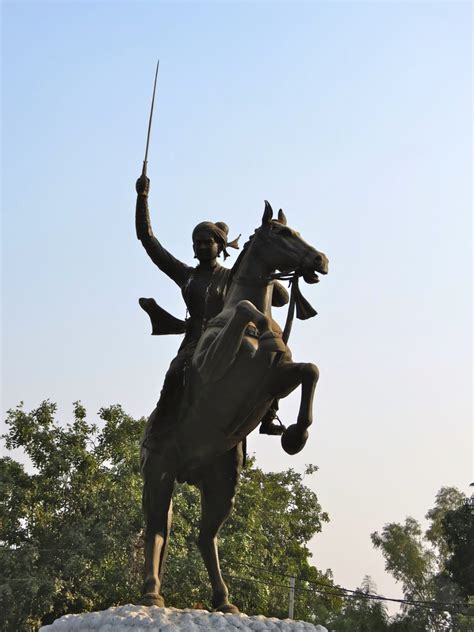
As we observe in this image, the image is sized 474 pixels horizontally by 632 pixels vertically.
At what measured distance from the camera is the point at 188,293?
8.20 meters

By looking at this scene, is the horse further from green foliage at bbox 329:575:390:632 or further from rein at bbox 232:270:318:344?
green foliage at bbox 329:575:390:632

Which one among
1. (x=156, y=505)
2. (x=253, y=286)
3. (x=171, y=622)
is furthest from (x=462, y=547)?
(x=171, y=622)

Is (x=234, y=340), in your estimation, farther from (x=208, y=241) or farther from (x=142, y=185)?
(x=142, y=185)

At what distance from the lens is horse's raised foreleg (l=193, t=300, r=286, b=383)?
6.82 metres

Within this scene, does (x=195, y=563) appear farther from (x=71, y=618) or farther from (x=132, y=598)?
(x=71, y=618)

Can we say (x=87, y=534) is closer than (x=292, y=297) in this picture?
No

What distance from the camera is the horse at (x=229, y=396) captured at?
6.94 meters

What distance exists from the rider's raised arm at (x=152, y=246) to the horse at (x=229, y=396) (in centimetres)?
79

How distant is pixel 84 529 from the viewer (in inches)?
1045

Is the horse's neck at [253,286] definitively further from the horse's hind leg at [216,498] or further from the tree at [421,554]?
the tree at [421,554]

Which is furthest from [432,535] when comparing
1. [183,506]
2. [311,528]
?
[183,506]

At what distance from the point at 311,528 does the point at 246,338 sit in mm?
32652

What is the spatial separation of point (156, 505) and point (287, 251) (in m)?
2.36

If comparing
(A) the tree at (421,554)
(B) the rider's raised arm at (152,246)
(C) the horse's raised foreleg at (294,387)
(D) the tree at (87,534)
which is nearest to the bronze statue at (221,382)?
(C) the horse's raised foreleg at (294,387)
